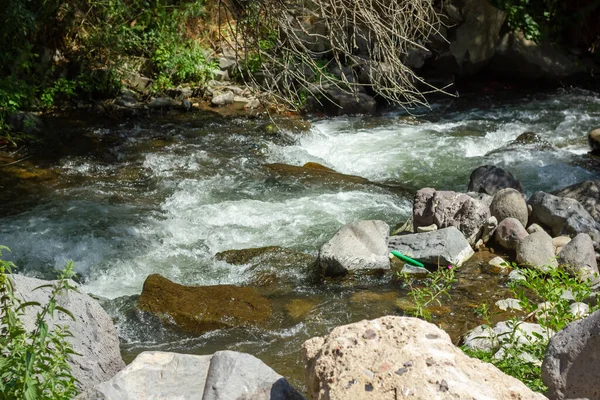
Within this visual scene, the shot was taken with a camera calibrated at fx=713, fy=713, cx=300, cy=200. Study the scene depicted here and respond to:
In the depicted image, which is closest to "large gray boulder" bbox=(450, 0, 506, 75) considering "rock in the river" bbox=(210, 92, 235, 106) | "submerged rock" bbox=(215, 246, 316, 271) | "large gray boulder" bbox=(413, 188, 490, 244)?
"rock in the river" bbox=(210, 92, 235, 106)

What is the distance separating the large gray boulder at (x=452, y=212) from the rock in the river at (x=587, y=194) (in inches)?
42.7

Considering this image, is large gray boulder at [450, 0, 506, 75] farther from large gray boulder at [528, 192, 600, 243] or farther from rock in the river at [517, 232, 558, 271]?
rock in the river at [517, 232, 558, 271]

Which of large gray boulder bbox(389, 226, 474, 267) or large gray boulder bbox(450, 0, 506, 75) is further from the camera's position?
large gray boulder bbox(450, 0, 506, 75)

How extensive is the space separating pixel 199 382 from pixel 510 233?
4331 mm

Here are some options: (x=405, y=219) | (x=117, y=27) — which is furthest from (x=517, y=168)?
(x=117, y=27)

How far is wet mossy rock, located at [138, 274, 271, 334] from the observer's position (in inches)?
201

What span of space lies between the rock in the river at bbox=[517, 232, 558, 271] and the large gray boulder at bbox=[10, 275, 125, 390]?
12.0ft

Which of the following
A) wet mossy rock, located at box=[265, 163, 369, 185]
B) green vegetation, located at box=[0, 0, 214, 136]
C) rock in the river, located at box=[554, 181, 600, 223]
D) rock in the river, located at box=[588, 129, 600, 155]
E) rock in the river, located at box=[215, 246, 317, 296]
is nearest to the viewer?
rock in the river, located at box=[215, 246, 317, 296]

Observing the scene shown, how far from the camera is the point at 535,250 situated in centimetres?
612

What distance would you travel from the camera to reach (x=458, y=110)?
11.3m

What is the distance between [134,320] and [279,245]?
174 centimetres

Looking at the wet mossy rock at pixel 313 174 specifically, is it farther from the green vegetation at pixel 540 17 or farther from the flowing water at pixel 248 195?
the green vegetation at pixel 540 17

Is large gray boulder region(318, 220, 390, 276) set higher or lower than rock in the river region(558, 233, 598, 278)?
higher

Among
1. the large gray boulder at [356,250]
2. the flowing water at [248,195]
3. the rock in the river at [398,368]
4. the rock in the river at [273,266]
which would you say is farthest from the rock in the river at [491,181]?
the rock in the river at [398,368]
